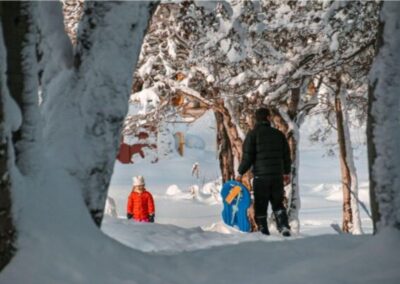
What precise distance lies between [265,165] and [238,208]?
2.55 meters

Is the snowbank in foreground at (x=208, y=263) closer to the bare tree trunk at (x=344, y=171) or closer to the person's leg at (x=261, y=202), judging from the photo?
the person's leg at (x=261, y=202)

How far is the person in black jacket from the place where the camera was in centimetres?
675

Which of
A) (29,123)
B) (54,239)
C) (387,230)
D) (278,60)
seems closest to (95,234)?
(54,239)

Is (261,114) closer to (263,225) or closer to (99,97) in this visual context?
(263,225)

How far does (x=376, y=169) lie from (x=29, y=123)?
2350 millimetres

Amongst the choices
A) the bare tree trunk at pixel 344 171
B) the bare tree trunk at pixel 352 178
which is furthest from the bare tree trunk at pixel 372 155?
the bare tree trunk at pixel 352 178

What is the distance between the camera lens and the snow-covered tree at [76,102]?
11.6 feet

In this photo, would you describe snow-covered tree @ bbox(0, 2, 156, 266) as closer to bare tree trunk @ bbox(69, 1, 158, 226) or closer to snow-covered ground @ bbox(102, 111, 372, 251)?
bare tree trunk @ bbox(69, 1, 158, 226)

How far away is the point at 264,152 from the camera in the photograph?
6762mm

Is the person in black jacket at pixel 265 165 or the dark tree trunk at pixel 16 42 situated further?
the person in black jacket at pixel 265 165

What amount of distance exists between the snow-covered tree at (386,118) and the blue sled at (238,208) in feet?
16.0

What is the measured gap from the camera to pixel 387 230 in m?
4.14

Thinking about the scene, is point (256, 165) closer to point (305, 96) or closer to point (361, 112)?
point (305, 96)

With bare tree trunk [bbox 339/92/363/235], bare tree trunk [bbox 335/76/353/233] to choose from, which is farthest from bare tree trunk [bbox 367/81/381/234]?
Result: bare tree trunk [bbox 339/92/363/235]
